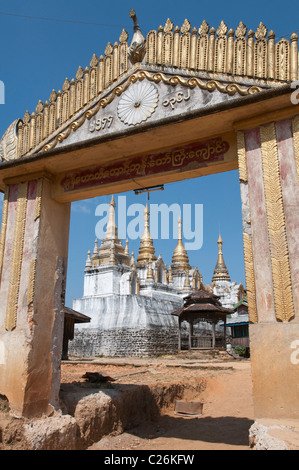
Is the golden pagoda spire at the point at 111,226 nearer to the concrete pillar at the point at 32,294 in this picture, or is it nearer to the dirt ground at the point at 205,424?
the dirt ground at the point at 205,424

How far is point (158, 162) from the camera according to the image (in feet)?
19.3

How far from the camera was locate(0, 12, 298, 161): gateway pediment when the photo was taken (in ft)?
16.2

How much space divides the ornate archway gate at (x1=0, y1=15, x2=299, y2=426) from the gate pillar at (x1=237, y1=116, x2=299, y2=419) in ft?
0.04

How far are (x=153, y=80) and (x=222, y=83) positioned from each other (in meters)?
1.08

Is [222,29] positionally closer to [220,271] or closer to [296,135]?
[296,135]

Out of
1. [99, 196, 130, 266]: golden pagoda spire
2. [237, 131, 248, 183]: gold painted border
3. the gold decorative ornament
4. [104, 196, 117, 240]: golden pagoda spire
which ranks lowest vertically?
[237, 131, 248, 183]: gold painted border

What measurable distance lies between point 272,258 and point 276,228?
353 mm

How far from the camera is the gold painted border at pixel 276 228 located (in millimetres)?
4309

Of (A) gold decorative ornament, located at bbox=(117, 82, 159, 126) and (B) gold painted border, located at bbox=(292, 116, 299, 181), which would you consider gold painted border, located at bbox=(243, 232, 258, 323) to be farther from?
(A) gold decorative ornament, located at bbox=(117, 82, 159, 126)

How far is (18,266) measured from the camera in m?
6.30

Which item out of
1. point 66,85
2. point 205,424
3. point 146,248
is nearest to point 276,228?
point 66,85

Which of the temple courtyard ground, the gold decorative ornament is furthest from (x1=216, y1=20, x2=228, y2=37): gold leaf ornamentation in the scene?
the temple courtyard ground
